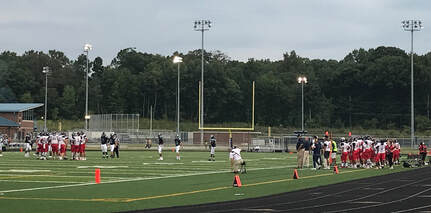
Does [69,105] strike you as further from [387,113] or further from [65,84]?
[387,113]

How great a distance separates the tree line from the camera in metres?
106

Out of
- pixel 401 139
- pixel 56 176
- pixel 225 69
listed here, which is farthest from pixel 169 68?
pixel 56 176

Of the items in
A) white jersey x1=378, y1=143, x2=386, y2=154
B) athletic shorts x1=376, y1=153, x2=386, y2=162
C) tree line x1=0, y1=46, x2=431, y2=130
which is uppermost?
tree line x1=0, y1=46, x2=431, y2=130

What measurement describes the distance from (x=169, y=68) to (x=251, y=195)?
97928 mm

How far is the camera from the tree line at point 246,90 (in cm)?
10631

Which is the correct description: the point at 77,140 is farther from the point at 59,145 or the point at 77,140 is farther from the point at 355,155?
the point at 355,155

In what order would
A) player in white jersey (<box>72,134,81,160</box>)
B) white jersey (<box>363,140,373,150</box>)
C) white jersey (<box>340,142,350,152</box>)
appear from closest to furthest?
white jersey (<box>340,142,350,152</box>), white jersey (<box>363,140,373,150</box>), player in white jersey (<box>72,134,81,160</box>)

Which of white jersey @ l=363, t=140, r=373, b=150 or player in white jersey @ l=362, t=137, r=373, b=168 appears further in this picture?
player in white jersey @ l=362, t=137, r=373, b=168

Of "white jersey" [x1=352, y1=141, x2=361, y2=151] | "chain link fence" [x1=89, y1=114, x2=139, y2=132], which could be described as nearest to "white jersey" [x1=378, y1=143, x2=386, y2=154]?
"white jersey" [x1=352, y1=141, x2=361, y2=151]

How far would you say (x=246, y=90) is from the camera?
391 ft

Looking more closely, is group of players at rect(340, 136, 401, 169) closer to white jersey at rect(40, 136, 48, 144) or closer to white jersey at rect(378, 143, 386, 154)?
white jersey at rect(378, 143, 386, 154)

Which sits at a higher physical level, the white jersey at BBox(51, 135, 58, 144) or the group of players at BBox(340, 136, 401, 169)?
the white jersey at BBox(51, 135, 58, 144)

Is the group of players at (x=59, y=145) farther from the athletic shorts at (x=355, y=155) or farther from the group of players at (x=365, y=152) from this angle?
the athletic shorts at (x=355, y=155)

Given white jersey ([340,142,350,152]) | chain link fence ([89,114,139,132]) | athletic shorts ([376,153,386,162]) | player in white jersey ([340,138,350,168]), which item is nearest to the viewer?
white jersey ([340,142,350,152])
